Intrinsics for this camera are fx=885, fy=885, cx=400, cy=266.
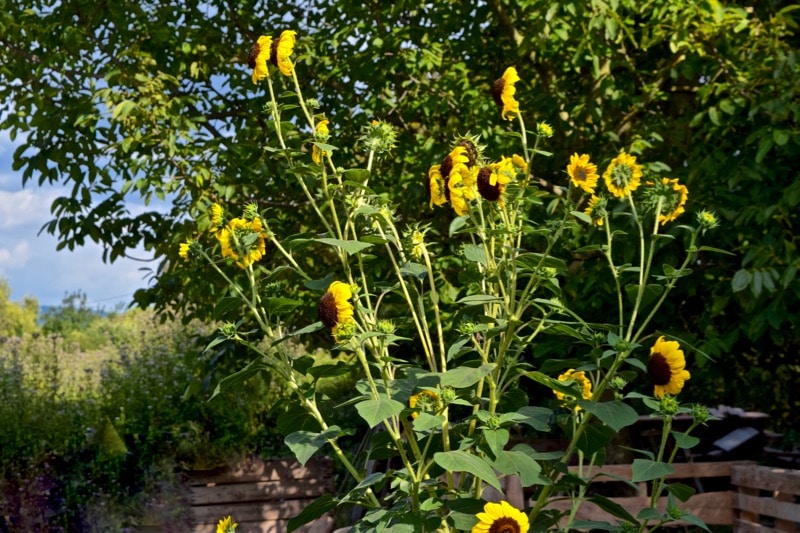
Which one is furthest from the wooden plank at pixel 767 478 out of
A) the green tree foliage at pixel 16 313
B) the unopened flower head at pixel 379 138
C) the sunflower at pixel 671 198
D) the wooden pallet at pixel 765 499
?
the green tree foliage at pixel 16 313

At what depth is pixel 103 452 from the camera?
531 cm

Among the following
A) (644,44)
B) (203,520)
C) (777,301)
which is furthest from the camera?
(203,520)

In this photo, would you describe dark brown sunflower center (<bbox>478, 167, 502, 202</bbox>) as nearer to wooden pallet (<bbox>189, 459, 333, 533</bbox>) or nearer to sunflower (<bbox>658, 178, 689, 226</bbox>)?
sunflower (<bbox>658, 178, 689, 226</bbox>)

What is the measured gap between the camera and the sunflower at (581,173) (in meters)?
2.06

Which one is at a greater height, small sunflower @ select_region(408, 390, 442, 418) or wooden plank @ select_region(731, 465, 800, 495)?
small sunflower @ select_region(408, 390, 442, 418)

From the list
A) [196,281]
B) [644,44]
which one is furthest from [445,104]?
[196,281]

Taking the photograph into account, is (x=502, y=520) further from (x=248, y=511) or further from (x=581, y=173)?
(x=248, y=511)

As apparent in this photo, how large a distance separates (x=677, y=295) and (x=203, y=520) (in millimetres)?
2974

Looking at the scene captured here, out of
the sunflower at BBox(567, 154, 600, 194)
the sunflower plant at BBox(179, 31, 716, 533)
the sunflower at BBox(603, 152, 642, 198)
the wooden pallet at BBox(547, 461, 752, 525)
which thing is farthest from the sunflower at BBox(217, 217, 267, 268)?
the wooden pallet at BBox(547, 461, 752, 525)

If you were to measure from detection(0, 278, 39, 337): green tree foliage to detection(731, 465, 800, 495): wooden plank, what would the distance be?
11660mm

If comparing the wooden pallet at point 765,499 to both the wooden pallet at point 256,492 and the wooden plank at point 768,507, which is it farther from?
the wooden pallet at point 256,492

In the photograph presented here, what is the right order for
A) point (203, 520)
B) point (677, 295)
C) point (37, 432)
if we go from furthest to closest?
point (37, 432)
point (203, 520)
point (677, 295)

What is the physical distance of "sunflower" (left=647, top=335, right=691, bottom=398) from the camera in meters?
1.94

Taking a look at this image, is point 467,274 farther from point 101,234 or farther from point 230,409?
point 230,409
